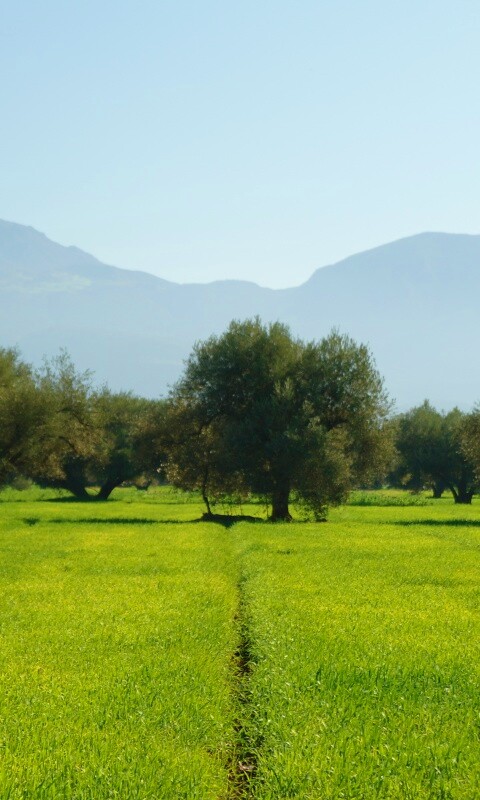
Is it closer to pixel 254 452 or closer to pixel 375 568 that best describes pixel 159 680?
pixel 375 568

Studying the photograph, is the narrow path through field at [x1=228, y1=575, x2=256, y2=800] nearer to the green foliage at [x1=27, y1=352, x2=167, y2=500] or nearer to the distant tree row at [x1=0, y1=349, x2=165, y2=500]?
the distant tree row at [x1=0, y1=349, x2=165, y2=500]

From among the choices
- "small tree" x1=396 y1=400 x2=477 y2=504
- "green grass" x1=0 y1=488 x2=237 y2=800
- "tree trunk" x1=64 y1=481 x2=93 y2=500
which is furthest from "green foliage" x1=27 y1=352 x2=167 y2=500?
"tree trunk" x1=64 y1=481 x2=93 y2=500

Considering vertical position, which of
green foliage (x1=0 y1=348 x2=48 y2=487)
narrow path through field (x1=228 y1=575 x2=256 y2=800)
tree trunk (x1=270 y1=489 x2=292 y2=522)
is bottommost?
narrow path through field (x1=228 y1=575 x2=256 y2=800)

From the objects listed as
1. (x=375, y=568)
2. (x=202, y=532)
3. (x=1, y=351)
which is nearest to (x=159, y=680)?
(x=375, y=568)

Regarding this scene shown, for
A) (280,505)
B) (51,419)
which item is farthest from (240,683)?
(280,505)

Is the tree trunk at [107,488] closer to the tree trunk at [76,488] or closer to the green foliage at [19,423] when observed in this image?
the tree trunk at [76,488]

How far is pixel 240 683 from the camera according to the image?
12.9 metres

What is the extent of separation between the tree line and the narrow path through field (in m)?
37.4

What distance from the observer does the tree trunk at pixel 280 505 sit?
185ft

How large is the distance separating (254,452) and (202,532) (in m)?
9.99

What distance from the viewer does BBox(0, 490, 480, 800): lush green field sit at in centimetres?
862

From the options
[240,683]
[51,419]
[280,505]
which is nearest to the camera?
[240,683]

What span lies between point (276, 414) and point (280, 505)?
22.6 ft

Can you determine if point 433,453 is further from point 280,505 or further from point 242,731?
point 242,731
